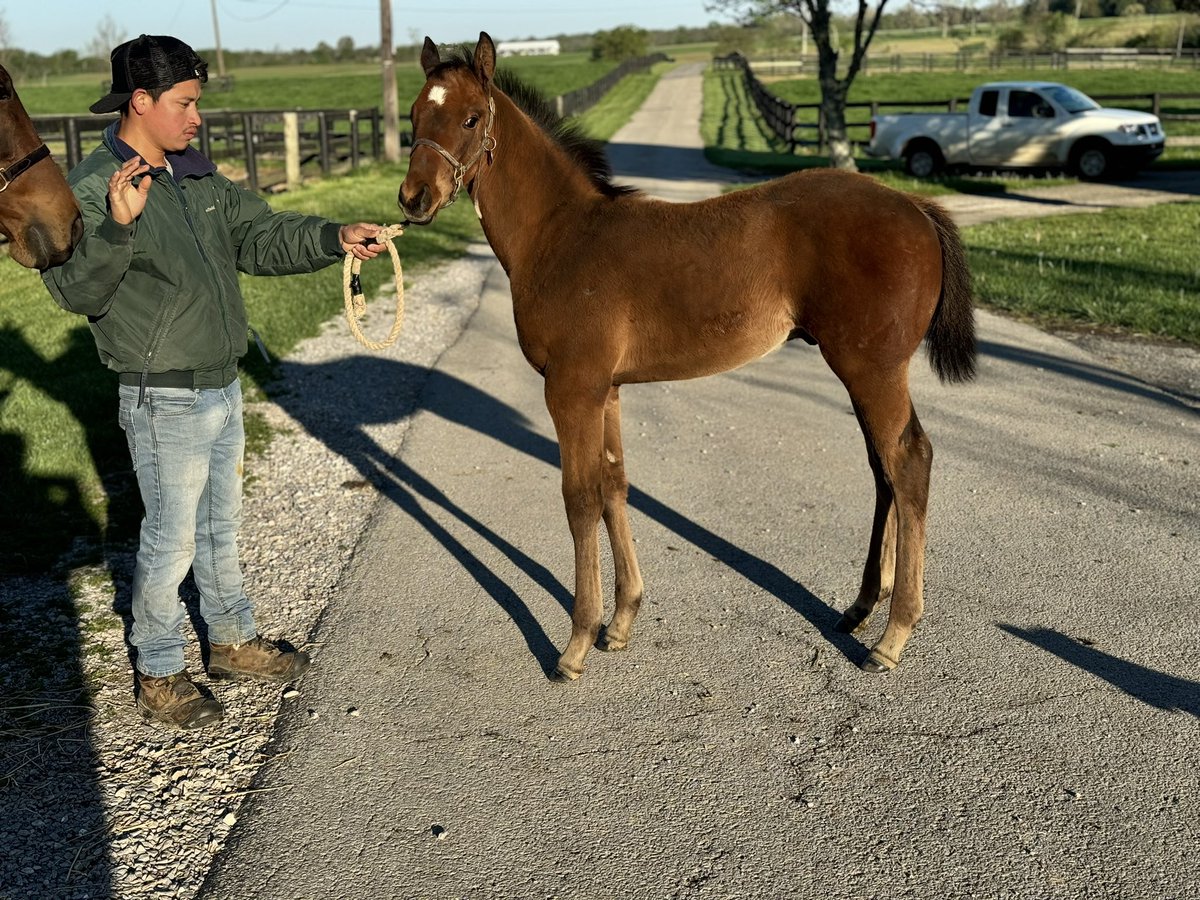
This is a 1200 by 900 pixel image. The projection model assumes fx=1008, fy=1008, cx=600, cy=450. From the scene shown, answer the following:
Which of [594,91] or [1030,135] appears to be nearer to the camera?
[1030,135]

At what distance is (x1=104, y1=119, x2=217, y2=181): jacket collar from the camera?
3.43 meters

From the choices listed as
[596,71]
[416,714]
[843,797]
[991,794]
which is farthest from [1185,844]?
[596,71]

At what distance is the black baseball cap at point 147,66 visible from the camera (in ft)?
10.7

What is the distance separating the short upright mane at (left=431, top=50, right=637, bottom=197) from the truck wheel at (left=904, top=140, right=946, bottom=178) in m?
18.8

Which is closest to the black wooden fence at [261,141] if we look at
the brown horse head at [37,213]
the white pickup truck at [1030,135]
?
the white pickup truck at [1030,135]

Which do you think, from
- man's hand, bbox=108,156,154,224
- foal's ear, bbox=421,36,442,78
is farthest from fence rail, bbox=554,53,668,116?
man's hand, bbox=108,156,154,224

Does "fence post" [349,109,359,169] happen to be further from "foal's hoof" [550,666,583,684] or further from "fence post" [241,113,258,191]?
"foal's hoof" [550,666,583,684]

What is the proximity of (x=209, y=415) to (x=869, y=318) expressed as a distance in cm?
250

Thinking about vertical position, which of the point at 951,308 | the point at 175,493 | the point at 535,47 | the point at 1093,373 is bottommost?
the point at 1093,373

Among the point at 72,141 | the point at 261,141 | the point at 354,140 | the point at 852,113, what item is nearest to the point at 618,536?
the point at 72,141

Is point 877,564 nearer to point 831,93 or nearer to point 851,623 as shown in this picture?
point 851,623

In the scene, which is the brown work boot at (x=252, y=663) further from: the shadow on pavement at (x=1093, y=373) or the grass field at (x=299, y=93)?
the grass field at (x=299, y=93)

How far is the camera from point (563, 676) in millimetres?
4012

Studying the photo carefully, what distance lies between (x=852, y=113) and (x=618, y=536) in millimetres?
37672
